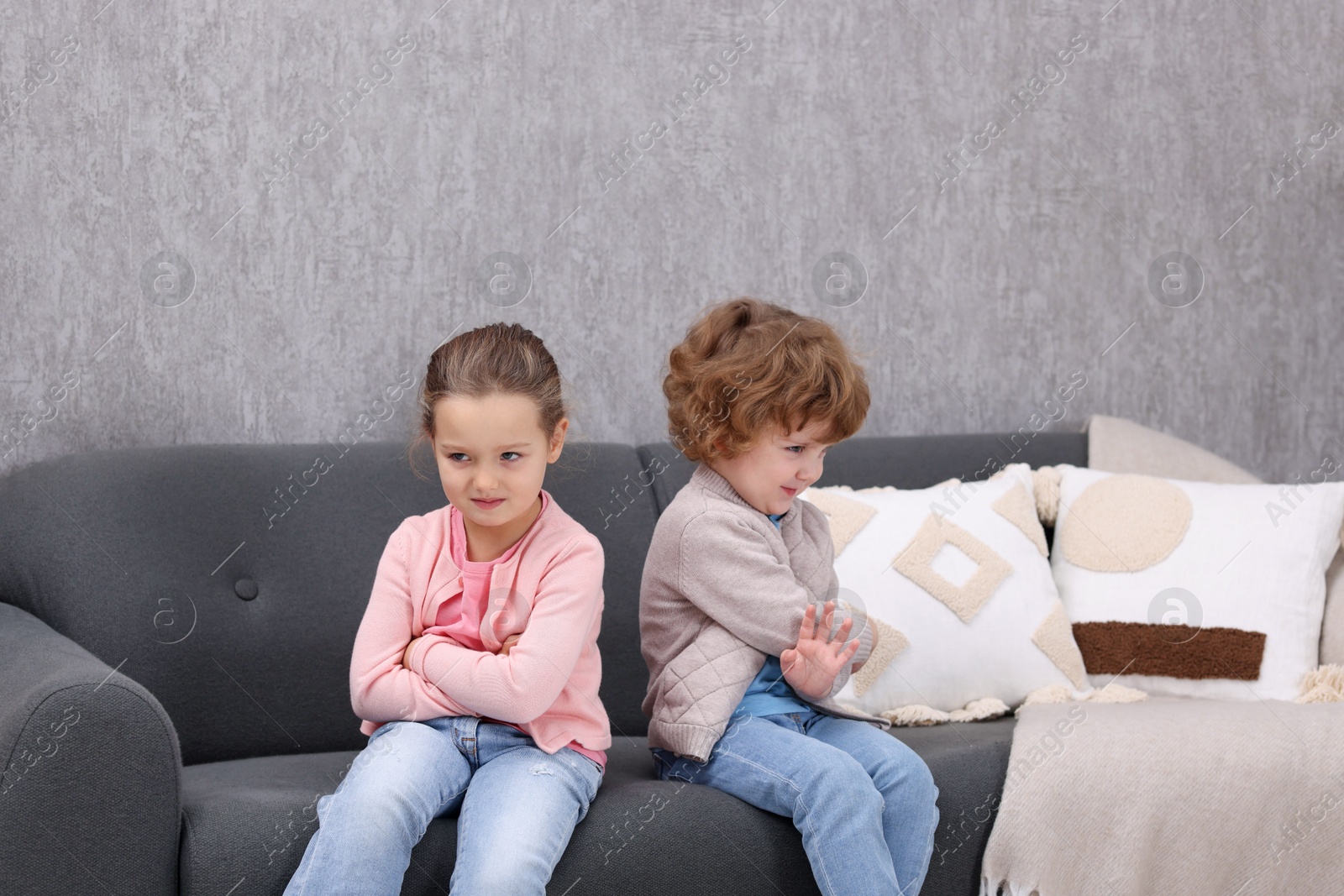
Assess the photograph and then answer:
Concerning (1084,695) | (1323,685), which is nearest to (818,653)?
(1084,695)

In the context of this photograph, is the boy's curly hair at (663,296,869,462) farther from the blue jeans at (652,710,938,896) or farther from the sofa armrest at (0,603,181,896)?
the sofa armrest at (0,603,181,896)

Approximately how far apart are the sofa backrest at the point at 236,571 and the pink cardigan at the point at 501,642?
40cm

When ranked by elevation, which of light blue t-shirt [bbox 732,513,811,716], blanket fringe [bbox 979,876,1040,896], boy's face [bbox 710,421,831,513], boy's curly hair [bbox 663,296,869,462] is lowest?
blanket fringe [bbox 979,876,1040,896]

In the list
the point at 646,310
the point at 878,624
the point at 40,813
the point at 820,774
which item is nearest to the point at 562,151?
the point at 646,310

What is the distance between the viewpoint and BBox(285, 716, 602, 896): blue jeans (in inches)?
47.3

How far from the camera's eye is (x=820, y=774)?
1.38 meters

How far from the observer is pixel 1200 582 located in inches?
81.4

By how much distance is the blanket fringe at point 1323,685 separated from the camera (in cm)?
192

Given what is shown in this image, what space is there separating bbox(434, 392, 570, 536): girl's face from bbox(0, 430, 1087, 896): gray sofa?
14.1 inches

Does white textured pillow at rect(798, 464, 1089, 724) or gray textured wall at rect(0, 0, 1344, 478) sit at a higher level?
gray textured wall at rect(0, 0, 1344, 478)

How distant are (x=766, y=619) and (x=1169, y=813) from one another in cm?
58

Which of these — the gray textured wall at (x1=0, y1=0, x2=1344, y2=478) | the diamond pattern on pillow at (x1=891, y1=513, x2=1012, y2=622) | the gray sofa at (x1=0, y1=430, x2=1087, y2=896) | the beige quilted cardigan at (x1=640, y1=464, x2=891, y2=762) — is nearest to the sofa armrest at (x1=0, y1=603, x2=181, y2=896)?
the gray sofa at (x1=0, y1=430, x2=1087, y2=896)

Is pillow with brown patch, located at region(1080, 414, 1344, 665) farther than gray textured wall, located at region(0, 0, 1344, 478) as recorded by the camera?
Yes

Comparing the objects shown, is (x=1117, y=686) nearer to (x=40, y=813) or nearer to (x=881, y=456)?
(x=881, y=456)
